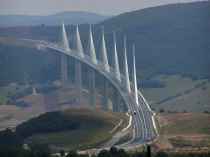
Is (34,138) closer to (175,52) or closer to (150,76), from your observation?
(150,76)

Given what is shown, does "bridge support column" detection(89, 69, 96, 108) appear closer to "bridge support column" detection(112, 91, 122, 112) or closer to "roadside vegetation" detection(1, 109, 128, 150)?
"bridge support column" detection(112, 91, 122, 112)

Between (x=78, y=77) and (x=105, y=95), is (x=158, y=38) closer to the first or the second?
(x=78, y=77)

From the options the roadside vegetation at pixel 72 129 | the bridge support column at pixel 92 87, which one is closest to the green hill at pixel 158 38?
the bridge support column at pixel 92 87

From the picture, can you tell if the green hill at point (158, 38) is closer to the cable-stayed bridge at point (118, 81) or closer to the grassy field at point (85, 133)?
the cable-stayed bridge at point (118, 81)

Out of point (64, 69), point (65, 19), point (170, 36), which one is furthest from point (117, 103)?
point (65, 19)

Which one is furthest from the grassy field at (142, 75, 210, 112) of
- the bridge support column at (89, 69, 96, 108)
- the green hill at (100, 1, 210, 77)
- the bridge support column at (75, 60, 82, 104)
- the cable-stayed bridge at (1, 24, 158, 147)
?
the bridge support column at (75, 60, 82, 104)

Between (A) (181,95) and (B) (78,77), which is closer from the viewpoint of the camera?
(A) (181,95)

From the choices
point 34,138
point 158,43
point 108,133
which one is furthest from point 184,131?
point 158,43
